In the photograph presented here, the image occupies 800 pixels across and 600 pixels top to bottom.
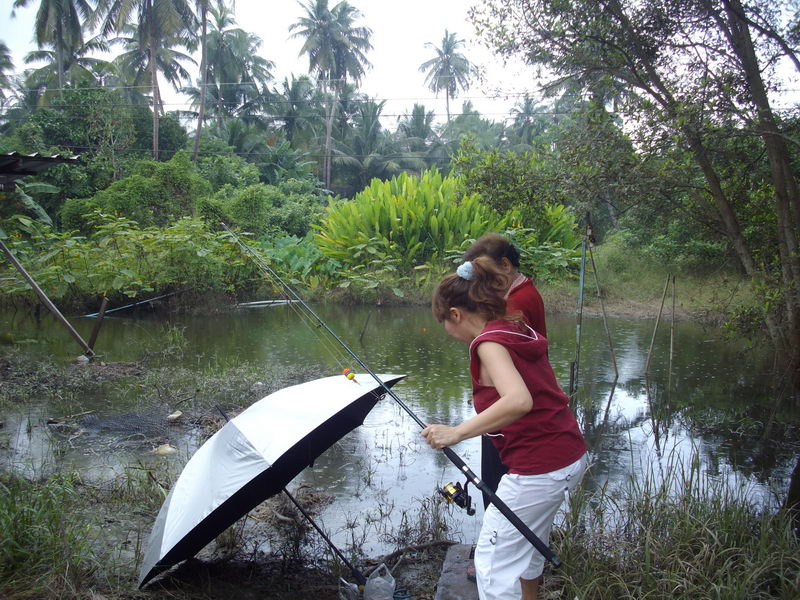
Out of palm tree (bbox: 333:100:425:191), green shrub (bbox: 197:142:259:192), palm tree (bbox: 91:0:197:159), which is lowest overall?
green shrub (bbox: 197:142:259:192)

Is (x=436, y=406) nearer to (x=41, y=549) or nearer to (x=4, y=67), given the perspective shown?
(x=41, y=549)

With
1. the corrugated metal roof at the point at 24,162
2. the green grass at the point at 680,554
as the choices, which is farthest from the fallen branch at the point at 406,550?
the corrugated metal roof at the point at 24,162

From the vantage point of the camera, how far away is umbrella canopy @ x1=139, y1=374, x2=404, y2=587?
2.79 m

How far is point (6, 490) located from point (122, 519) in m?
0.63

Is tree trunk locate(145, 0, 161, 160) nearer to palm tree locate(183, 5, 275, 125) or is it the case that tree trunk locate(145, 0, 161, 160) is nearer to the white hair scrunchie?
palm tree locate(183, 5, 275, 125)

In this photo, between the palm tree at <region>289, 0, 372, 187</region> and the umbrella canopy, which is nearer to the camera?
the umbrella canopy

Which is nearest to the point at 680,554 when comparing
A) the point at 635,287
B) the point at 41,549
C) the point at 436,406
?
the point at 41,549

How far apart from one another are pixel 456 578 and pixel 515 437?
1301mm

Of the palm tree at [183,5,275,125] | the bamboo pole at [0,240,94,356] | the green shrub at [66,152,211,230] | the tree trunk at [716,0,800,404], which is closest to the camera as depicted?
the tree trunk at [716,0,800,404]

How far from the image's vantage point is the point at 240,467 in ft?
9.43

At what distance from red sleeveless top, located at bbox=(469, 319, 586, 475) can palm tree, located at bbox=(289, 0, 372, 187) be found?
34.8 meters

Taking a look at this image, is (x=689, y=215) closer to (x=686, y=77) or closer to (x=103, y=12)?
(x=686, y=77)

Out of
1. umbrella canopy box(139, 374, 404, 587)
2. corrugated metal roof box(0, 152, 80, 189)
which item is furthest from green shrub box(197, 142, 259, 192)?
umbrella canopy box(139, 374, 404, 587)

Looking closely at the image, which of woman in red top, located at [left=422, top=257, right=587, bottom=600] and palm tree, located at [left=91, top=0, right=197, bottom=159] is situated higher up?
palm tree, located at [left=91, top=0, right=197, bottom=159]
